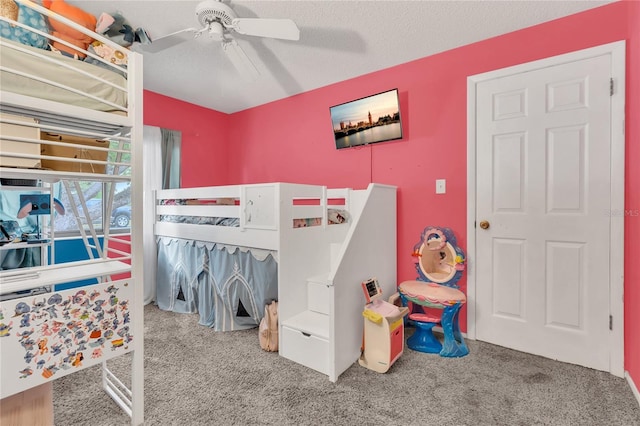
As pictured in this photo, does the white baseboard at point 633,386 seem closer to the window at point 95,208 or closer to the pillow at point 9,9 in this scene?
the pillow at point 9,9

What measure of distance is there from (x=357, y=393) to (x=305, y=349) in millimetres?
420

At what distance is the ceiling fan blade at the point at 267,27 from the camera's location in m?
1.68

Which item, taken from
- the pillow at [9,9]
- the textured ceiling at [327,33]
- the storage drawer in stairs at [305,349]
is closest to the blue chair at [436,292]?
the storage drawer in stairs at [305,349]

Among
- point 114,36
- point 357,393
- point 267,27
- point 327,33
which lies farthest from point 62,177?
point 327,33

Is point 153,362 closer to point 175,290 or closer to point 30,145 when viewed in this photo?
point 175,290

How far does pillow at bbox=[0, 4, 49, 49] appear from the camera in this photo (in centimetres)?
109

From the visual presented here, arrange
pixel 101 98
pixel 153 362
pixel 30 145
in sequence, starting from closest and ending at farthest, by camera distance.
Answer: pixel 30 145
pixel 101 98
pixel 153 362

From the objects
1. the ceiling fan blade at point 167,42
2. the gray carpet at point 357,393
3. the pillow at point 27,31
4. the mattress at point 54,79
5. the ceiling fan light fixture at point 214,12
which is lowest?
the gray carpet at point 357,393

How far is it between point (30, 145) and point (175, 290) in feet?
7.06

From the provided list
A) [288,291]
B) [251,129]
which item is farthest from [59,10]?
[251,129]

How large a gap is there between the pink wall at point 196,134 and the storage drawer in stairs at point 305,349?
2479 millimetres

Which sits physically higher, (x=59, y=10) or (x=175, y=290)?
(x=59, y=10)

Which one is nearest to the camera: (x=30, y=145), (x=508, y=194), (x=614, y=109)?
(x=30, y=145)

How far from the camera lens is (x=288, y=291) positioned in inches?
82.0
